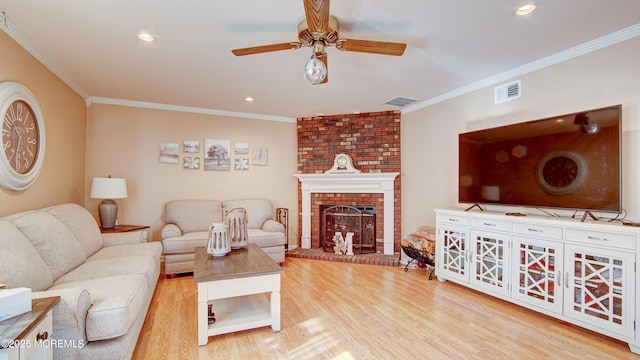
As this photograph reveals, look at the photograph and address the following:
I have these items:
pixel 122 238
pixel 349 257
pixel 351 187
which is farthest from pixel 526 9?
pixel 122 238

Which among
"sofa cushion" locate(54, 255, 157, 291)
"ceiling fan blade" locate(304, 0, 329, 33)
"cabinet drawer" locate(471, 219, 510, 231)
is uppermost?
"ceiling fan blade" locate(304, 0, 329, 33)

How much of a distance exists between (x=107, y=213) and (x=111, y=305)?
7.85 feet

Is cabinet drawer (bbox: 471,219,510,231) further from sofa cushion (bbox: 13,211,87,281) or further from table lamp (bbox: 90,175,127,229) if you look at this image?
table lamp (bbox: 90,175,127,229)

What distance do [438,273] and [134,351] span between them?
10.1ft

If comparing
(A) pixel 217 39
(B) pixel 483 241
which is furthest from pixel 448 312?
(A) pixel 217 39

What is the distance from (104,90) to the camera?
3795mm

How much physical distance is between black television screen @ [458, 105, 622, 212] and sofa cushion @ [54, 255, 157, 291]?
3.36 meters

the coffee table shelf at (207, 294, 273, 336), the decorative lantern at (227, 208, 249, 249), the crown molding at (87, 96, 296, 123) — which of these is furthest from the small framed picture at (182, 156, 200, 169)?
the coffee table shelf at (207, 294, 273, 336)

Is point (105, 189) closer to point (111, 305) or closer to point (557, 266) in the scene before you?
point (111, 305)

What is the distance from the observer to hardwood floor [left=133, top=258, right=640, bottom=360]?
2.07 meters

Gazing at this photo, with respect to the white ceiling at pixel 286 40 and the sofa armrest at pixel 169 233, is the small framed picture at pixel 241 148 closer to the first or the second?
the white ceiling at pixel 286 40

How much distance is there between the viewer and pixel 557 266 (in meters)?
2.45

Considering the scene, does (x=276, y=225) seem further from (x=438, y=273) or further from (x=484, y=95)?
(x=484, y=95)

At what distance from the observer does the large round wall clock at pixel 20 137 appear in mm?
2221
